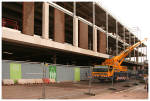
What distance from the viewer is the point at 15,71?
1481 cm

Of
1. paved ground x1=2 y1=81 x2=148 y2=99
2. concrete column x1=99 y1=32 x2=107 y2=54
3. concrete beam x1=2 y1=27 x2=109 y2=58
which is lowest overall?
paved ground x1=2 y1=81 x2=148 y2=99

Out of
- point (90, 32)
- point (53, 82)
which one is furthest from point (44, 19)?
point (90, 32)

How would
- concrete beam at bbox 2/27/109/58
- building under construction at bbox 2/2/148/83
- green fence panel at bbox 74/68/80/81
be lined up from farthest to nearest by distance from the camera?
green fence panel at bbox 74/68/80/81, building under construction at bbox 2/2/148/83, concrete beam at bbox 2/27/109/58

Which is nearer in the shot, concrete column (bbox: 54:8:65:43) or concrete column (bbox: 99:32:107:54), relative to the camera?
concrete column (bbox: 54:8:65:43)

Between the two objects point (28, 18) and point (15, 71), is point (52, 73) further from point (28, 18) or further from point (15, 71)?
point (28, 18)

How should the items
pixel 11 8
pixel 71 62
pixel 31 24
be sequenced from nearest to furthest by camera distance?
pixel 31 24
pixel 11 8
pixel 71 62

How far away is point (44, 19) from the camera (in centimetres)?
2034

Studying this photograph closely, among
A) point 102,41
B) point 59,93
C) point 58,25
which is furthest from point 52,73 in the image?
point 102,41

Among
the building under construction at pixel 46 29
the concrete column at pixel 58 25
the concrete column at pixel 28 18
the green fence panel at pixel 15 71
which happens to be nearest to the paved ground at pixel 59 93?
the green fence panel at pixel 15 71

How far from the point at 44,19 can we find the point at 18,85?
31.0ft

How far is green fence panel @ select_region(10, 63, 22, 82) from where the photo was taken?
14.5 metres

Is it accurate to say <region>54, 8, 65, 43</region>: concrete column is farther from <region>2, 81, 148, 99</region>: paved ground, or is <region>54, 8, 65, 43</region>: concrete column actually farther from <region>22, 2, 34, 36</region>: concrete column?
<region>2, 81, 148, 99</region>: paved ground

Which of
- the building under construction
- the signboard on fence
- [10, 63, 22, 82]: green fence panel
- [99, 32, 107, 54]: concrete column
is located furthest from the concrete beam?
[99, 32, 107, 54]: concrete column

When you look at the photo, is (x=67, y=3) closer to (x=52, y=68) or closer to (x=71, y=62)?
(x=52, y=68)
